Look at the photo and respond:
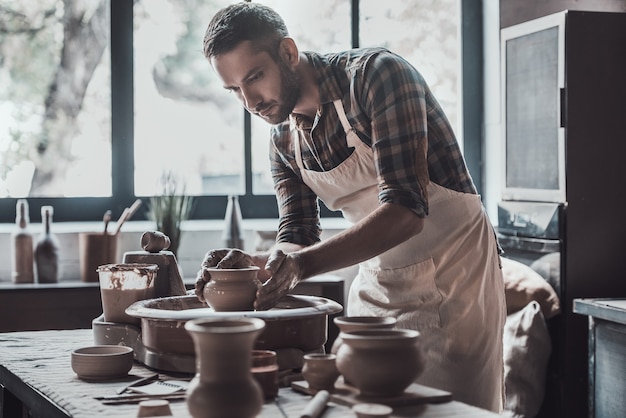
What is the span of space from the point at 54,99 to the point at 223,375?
3.44 metres

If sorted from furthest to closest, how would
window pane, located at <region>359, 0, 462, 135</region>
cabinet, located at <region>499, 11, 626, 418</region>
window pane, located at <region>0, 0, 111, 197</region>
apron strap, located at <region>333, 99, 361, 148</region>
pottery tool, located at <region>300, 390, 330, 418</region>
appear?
window pane, located at <region>359, 0, 462, 135</region> → window pane, located at <region>0, 0, 111, 197</region> → cabinet, located at <region>499, 11, 626, 418</region> → apron strap, located at <region>333, 99, 361, 148</region> → pottery tool, located at <region>300, 390, 330, 418</region>

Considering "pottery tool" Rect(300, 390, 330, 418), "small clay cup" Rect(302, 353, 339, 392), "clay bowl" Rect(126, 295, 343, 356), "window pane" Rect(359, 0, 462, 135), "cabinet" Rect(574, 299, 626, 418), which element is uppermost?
"window pane" Rect(359, 0, 462, 135)

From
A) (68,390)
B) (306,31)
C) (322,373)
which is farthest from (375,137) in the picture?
(306,31)

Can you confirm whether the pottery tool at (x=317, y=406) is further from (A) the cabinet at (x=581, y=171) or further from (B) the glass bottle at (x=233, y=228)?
(B) the glass bottle at (x=233, y=228)

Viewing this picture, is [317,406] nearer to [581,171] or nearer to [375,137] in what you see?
[375,137]

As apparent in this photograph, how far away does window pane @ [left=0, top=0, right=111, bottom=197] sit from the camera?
14.9 feet

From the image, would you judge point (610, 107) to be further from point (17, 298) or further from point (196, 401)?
point (196, 401)

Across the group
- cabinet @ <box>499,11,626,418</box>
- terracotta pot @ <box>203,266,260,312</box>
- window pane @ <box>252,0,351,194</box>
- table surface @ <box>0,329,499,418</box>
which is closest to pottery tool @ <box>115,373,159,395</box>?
table surface @ <box>0,329,499,418</box>

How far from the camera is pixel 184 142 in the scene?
4781 millimetres

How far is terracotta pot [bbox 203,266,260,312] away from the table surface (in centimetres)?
21

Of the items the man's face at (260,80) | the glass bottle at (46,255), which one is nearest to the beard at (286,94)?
the man's face at (260,80)

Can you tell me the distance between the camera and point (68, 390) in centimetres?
193

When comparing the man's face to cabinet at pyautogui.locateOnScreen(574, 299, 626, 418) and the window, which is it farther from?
the window

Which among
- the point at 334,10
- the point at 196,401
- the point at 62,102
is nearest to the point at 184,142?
the point at 62,102
